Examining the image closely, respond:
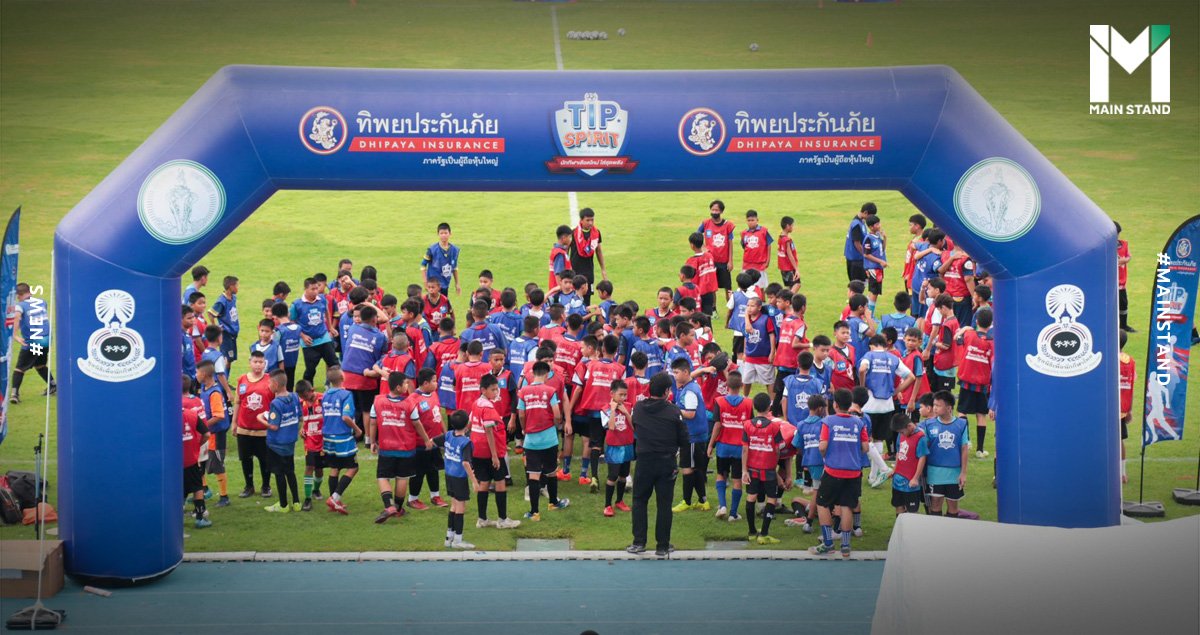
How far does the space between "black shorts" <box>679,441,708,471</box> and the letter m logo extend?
1151 inches

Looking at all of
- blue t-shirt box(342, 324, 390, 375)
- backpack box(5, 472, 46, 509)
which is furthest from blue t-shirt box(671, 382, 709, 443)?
backpack box(5, 472, 46, 509)

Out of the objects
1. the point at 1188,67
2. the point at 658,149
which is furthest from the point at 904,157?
the point at 1188,67

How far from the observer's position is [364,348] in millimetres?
14672

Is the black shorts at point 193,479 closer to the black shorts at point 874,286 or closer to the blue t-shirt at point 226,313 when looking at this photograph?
the blue t-shirt at point 226,313

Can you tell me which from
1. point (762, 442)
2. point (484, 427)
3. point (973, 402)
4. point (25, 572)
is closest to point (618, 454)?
point (484, 427)

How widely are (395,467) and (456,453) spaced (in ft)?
3.26

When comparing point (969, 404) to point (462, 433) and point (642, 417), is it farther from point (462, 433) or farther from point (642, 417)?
point (462, 433)

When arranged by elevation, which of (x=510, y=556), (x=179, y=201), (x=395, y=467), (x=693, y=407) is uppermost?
(x=179, y=201)

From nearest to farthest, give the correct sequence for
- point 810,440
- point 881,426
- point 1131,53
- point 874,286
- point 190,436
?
point 190,436 < point 810,440 < point 881,426 < point 874,286 < point 1131,53

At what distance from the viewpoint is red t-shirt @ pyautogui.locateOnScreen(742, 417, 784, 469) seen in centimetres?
1237

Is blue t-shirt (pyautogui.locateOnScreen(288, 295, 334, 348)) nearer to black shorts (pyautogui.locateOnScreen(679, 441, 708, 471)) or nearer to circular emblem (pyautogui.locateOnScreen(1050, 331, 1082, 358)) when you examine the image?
black shorts (pyautogui.locateOnScreen(679, 441, 708, 471))

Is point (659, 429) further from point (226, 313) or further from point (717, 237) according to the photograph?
point (717, 237)

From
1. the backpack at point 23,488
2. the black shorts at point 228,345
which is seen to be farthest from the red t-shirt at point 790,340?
the backpack at point 23,488

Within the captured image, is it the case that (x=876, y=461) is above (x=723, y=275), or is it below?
below
